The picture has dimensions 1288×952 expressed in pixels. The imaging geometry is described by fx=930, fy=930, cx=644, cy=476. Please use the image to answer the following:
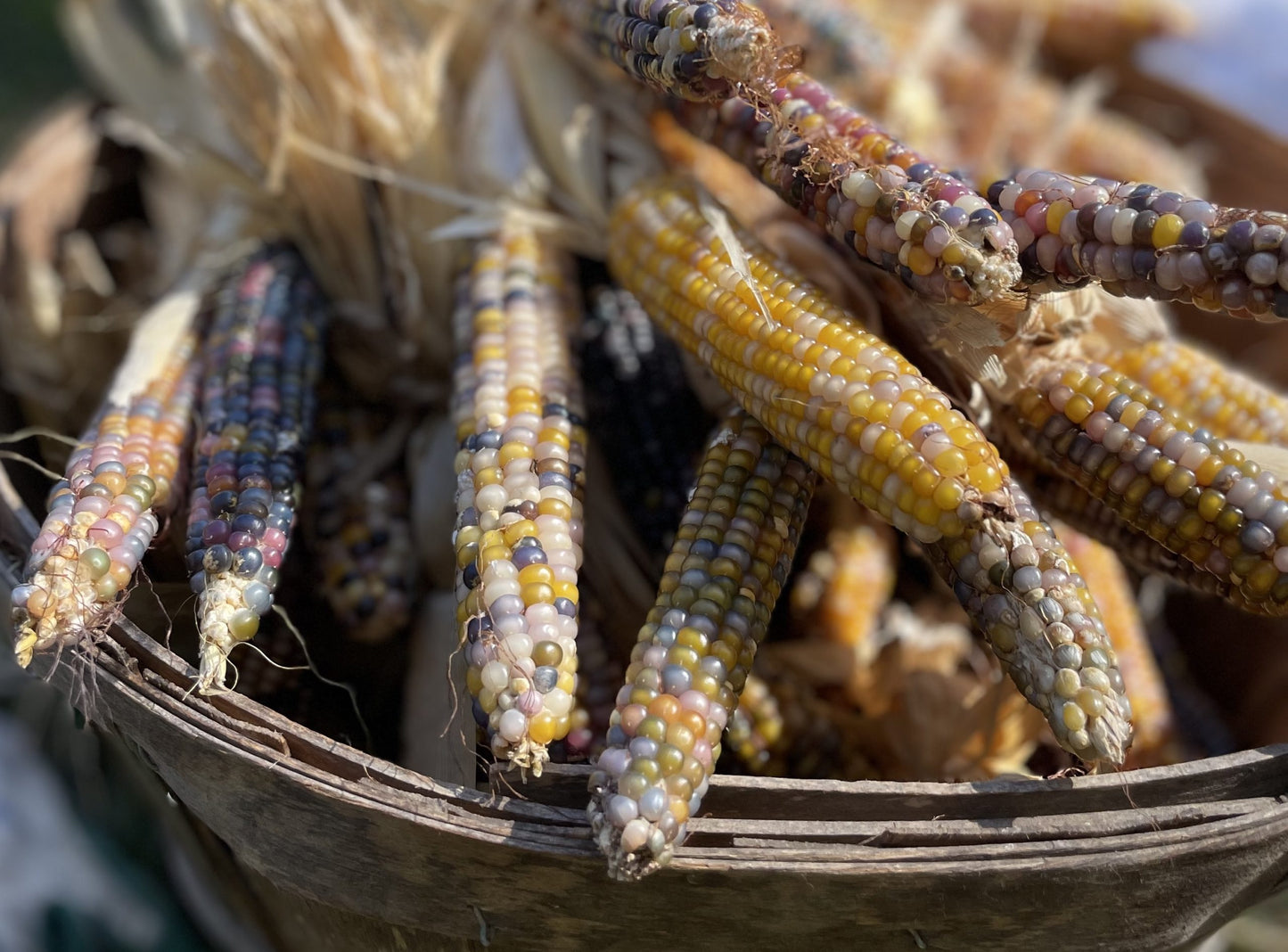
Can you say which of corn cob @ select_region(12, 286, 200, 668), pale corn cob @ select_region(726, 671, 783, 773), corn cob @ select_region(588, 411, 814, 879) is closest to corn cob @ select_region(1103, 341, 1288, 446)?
corn cob @ select_region(588, 411, 814, 879)

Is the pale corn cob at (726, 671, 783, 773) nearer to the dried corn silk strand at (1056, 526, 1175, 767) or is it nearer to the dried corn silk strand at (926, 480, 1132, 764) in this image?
the dried corn silk strand at (926, 480, 1132, 764)

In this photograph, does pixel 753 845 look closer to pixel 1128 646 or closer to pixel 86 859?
pixel 1128 646

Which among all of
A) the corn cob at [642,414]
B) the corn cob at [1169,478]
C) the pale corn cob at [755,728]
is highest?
the corn cob at [1169,478]

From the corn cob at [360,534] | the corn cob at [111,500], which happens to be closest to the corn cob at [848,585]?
the corn cob at [360,534]

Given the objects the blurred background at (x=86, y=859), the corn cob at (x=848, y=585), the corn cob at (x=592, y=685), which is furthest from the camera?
the blurred background at (x=86, y=859)

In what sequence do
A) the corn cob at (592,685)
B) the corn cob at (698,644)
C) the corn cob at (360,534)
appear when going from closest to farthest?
the corn cob at (698,644) → the corn cob at (592,685) → the corn cob at (360,534)

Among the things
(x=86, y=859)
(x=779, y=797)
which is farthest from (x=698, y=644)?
(x=86, y=859)

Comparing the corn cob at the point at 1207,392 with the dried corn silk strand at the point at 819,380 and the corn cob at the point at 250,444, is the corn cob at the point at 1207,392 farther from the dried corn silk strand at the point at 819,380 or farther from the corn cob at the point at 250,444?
the corn cob at the point at 250,444
